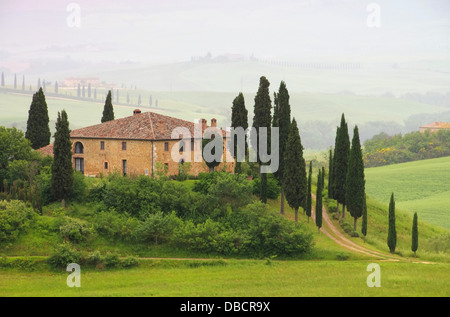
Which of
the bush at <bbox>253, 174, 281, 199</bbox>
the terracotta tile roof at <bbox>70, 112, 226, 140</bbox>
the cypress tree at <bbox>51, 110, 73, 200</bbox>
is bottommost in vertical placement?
the bush at <bbox>253, 174, 281, 199</bbox>

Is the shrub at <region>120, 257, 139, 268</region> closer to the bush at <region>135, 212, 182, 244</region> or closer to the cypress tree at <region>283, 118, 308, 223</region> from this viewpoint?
the bush at <region>135, 212, 182, 244</region>

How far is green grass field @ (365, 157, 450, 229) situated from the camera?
8312 centimetres

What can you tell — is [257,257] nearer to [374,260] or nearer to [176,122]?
[374,260]

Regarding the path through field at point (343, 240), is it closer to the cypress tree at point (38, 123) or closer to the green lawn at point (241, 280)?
the green lawn at point (241, 280)

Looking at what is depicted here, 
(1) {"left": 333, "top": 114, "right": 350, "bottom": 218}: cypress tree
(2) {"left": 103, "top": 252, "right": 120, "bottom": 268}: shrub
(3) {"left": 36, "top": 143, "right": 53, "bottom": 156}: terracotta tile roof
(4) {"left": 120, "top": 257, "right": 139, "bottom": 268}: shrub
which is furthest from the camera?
(3) {"left": 36, "top": 143, "right": 53, "bottom": 156}: terracotta tile roof

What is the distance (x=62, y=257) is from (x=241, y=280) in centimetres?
1241

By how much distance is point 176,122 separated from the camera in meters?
61.7

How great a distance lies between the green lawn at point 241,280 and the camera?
121ft

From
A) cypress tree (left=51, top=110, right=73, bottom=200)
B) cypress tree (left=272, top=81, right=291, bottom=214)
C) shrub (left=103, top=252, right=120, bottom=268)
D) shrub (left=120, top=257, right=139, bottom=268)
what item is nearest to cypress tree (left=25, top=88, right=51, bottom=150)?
cypress tree (left=51, top=110, right=73, bottom=200)

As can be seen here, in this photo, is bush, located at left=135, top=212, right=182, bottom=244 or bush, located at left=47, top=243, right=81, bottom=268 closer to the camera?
bush, located at left=47, top=243, right=81, bottom=268

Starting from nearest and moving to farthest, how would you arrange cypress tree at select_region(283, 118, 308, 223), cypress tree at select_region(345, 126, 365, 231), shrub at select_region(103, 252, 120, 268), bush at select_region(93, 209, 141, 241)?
shrub at select_region(103, 252, 120, 268) → bush at select_region(93, 209, 141, 241) → cypress tree at select_region(283, 118, 308, 223) → cypress tree at select_region(345, 126, 365, 231)

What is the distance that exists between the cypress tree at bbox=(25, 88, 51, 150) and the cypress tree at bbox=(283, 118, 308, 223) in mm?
27233
